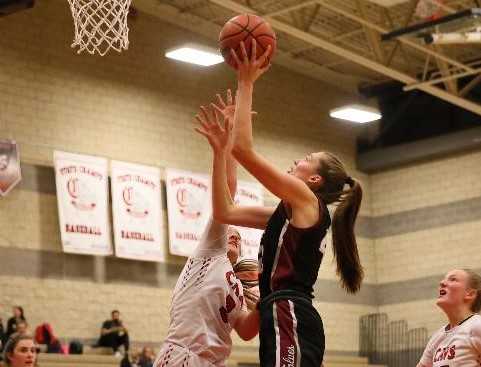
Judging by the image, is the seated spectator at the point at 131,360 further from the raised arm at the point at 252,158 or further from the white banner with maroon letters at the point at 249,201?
the raised arm at the point at 252,158

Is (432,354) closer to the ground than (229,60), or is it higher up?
closer to the ground

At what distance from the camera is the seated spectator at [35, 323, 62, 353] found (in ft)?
46.3

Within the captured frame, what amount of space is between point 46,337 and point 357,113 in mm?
8306

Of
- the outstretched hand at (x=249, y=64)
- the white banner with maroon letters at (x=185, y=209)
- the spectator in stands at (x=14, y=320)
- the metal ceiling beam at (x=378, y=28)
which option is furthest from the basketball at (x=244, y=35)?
the white banner with maroon letters at (x=185, y=209)

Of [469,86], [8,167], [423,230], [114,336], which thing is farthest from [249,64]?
[423,230]

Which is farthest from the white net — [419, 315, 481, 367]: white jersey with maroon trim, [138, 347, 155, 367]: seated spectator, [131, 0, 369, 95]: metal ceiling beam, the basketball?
[138, 347, 155, 367]: seated spectator

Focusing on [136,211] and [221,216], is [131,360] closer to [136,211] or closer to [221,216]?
[136,211]

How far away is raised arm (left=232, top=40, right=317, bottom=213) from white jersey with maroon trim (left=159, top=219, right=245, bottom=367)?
1.79 feet

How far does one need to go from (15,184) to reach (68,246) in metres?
1.27

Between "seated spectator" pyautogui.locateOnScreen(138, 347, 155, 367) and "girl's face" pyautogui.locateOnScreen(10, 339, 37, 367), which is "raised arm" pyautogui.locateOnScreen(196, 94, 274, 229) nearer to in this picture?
"girl's face" pyautogui.locateOnScreen(10, 339, 37, 367)

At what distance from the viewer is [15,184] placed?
14680 mm

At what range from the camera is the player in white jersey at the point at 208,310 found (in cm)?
449

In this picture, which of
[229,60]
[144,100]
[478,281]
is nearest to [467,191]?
[144,100]

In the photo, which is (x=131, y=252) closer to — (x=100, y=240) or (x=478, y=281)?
(x=100, y=240)
